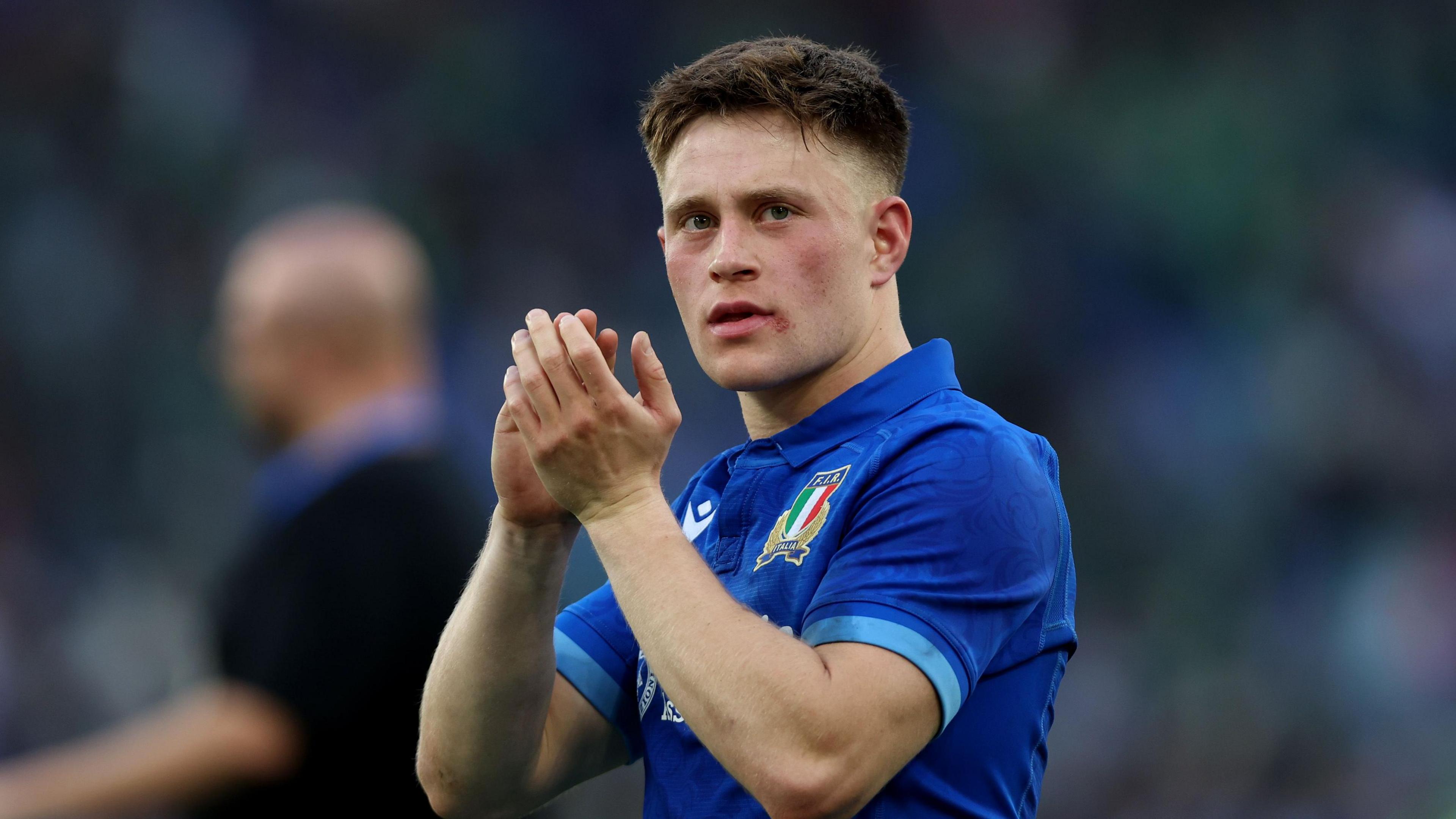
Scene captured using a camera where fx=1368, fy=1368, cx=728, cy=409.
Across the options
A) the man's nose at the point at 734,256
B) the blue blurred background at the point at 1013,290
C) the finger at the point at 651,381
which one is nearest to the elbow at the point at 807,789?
the finger at the point at 651,381

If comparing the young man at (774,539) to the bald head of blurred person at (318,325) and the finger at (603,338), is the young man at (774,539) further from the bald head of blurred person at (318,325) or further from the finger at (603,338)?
the bald head of blurred person at (318,325)

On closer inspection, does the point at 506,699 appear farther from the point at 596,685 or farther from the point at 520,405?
the point at 520,405

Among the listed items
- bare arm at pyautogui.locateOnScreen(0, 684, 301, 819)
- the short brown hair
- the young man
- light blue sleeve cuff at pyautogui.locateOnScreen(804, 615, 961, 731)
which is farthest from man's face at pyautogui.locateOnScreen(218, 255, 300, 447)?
light blue sleeve cuff at pyautogui.locateOnScreen(804, 615, 961, 731)

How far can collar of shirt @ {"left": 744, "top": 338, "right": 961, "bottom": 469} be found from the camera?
2.22 m

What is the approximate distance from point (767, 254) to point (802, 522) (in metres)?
0.44

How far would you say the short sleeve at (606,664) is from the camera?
7.87 ft

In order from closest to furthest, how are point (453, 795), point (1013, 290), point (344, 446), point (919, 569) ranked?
point (919, 569), point (453, 795), point (344, 446), point (1013, 290)

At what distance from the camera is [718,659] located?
1.75m

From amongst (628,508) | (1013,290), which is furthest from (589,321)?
(1013,290)

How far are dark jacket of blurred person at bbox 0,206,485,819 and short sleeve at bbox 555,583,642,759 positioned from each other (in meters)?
0.65

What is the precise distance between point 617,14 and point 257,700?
7.43m

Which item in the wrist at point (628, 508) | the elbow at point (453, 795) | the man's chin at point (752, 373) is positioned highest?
the man's chin at point (752, 373)

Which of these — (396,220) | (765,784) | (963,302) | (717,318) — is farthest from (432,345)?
(765,784)

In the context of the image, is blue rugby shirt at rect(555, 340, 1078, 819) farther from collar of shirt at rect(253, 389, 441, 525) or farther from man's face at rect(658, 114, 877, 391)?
collar of shirt at rect(253, 389, 441, 525)
